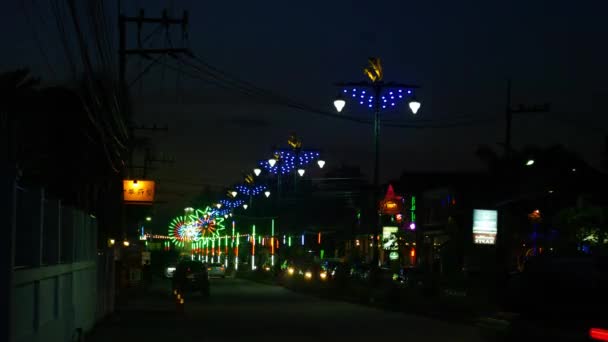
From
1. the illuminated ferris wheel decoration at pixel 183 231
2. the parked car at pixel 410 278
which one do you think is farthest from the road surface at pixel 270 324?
the illuminated ferris wheel decoration at pixel 183 231

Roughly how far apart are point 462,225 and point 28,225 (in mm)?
48639

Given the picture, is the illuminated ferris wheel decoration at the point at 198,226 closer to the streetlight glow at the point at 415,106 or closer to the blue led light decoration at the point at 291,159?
the blue led light decoration at the point at 291,159

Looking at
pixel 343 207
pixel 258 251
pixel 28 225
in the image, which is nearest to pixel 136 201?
pixel 28 225

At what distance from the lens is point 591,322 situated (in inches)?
328

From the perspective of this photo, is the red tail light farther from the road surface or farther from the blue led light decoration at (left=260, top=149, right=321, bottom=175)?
the blue led light decoration at (left=260, top=149, right=321, bottom=175)

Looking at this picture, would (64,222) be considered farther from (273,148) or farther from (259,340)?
(273,148)

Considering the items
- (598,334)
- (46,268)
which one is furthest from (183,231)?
(598,334)

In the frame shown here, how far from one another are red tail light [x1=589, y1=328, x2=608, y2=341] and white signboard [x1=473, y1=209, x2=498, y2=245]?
1291 inches

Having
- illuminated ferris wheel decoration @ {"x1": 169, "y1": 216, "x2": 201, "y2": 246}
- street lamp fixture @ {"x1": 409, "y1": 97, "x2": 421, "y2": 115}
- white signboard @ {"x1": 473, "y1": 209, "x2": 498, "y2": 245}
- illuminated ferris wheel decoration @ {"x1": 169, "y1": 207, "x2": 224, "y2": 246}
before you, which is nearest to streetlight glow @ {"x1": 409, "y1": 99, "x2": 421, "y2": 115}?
street lamp fixture @ {"x1": 409, "y1": 97, "x2": 421, "y2": 115}

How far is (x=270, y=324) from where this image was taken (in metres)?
24.9

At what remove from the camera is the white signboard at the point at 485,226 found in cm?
4038

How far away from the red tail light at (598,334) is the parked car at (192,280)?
34.1m

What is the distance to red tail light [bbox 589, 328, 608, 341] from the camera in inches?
304

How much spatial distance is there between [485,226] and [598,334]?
33473 millimetres
